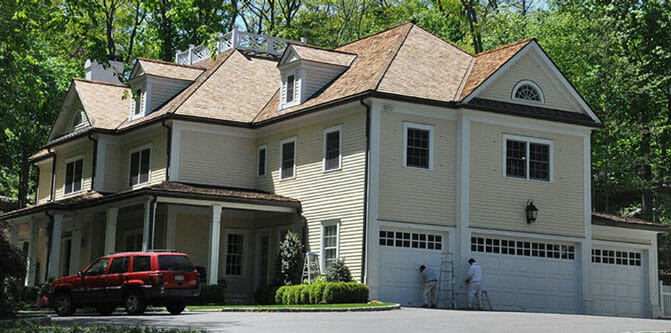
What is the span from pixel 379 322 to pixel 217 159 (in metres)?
15.9

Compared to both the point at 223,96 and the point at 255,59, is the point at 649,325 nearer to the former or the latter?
the point at 223,96

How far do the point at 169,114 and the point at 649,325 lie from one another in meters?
18.9

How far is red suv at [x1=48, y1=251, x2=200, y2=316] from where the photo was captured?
24.3m

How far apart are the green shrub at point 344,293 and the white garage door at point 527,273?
A: 14.7 ft

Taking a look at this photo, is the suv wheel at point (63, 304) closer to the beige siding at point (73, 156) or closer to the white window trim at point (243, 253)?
the white window trim at point (243, 253)

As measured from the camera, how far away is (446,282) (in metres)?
30.0

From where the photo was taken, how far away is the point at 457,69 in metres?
33.5

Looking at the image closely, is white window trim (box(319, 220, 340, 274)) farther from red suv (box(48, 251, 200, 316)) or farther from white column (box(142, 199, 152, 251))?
red suv (box(48, 251, 200, 316))

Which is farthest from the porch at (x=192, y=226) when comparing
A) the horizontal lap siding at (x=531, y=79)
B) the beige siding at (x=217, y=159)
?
the horizontal lap siding at (x=531, y=79)

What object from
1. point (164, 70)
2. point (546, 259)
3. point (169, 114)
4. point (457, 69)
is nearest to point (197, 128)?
point (169, 114)

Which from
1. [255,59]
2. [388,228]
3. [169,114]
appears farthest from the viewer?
[255,59]

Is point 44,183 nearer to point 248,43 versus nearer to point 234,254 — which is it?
point 248,43

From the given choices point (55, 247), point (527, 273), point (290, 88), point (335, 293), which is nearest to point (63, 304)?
point (335, 293)

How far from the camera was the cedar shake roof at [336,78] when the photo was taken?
31.5 m
